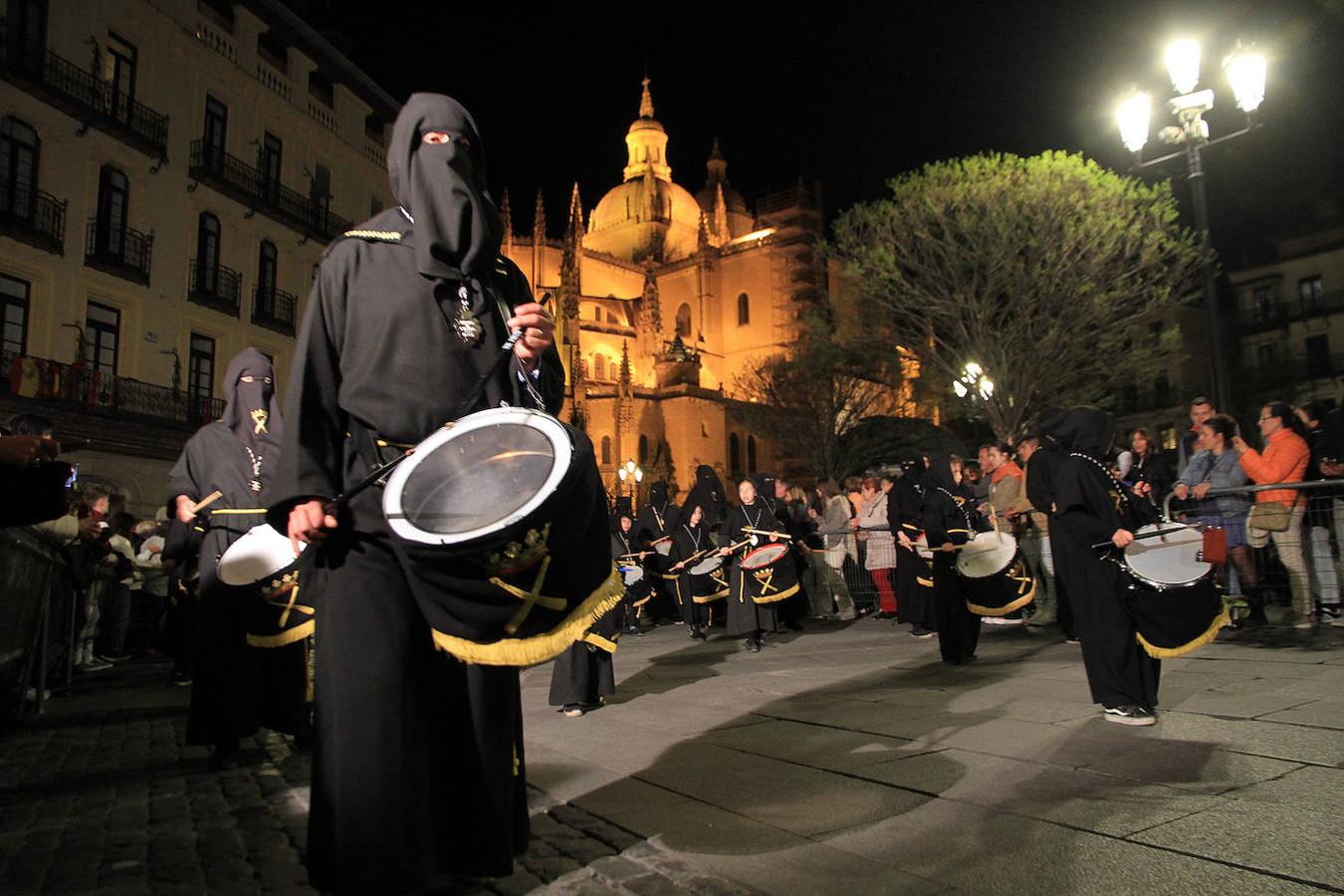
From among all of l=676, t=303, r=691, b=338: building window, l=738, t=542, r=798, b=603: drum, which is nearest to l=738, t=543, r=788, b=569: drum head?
l=738, t=542, r=798, b=603: drum

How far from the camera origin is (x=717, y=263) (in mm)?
75000

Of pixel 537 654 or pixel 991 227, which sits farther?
pixel 991 227

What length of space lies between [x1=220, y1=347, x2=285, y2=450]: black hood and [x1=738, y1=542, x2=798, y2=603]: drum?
5.97 m

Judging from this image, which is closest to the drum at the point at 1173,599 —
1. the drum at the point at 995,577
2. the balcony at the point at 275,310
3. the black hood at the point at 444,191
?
the drum at the point at 995,577

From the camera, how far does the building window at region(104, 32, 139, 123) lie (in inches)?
1005

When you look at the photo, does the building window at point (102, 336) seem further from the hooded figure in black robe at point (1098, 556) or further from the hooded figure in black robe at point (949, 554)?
the hooded figure in black robe at point (1098, 556)

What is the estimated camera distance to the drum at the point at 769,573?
10703 millimetres

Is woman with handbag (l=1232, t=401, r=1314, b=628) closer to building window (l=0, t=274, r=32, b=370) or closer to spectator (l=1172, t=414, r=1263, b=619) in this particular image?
spectator (l=1172, t=414, r=1263, b=619)

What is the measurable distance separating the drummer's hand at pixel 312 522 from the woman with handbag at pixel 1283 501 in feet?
32.4

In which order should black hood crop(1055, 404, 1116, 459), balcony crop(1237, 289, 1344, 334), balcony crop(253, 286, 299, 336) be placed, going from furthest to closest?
balcony crop(1237, 289, 1344, 334) < balcony crop(253, 286, 299, 336) < black hood crop(1055, 404, 1116, 459)

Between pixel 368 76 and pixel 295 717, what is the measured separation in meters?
36.7

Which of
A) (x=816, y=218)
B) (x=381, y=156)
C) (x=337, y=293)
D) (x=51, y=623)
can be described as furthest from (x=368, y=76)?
(x=816, y=218)

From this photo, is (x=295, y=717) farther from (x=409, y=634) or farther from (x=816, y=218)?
(x=816, y=218)

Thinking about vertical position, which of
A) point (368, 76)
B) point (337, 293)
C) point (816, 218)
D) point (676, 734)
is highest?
point (816, 218)
